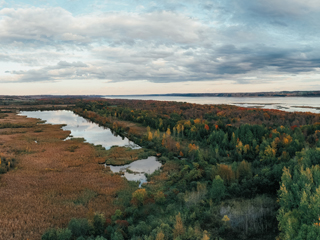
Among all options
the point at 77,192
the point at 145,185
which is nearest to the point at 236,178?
the point at 145,185

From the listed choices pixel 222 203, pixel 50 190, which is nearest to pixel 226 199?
pixel 222 203

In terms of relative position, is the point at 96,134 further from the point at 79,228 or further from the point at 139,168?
the point at 79,228

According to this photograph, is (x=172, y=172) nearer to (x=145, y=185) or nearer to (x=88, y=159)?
(x=145, y=185)

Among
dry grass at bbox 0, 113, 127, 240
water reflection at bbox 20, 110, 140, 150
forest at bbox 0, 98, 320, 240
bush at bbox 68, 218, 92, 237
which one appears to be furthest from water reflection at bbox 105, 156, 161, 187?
Answer: water reflection at bbox 20, 110, 140, 150

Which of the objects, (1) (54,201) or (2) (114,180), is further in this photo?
(2) (114,180)

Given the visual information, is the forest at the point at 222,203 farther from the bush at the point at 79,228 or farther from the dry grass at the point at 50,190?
the dry grass at the point at 50,190

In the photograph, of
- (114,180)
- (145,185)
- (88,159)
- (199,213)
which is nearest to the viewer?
(199,213)
